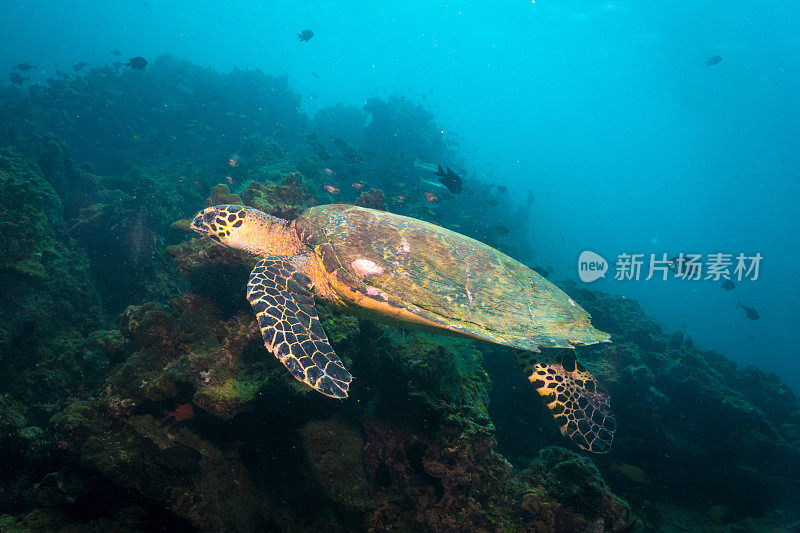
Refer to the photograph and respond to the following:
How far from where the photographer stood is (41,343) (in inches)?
206

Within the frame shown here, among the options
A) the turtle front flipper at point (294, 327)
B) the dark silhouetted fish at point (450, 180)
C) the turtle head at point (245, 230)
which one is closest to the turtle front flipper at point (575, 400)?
the turtle front flipper at point (294, 327)

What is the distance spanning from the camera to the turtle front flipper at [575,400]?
165 inches

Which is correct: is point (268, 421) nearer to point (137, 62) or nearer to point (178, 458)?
point (178, 458)

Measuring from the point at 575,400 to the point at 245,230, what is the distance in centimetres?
547

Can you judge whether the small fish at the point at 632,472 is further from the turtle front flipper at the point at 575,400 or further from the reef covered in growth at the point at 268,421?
the turtle front flipper at the point at 575,400

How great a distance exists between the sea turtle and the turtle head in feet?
0.05

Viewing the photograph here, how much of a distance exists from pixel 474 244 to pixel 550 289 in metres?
1.43

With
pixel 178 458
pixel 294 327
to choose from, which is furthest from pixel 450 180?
pixel 178 458

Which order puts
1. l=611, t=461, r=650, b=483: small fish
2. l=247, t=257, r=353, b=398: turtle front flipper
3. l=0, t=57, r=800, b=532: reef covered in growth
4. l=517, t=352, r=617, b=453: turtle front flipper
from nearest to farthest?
l=247, t=257, r=353, b=398: turtle front flipper → l=0, t=57, r=800, b=532: reef covered in growth → l=517, t=352, r=617, b=453: turtle front flipper → l=611, t=461, r=650, b=483: small fish

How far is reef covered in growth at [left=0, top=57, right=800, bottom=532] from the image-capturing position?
314cm

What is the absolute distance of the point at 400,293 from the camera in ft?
12.1

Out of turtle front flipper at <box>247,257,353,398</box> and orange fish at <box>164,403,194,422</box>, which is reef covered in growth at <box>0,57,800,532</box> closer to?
orange fish at <box>164,403,194,422</box>

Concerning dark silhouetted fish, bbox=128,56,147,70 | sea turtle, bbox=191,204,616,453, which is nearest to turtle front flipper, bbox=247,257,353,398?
sea turtle, bbox=191,204,616,453

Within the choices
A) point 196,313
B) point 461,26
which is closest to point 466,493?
point 196,313
